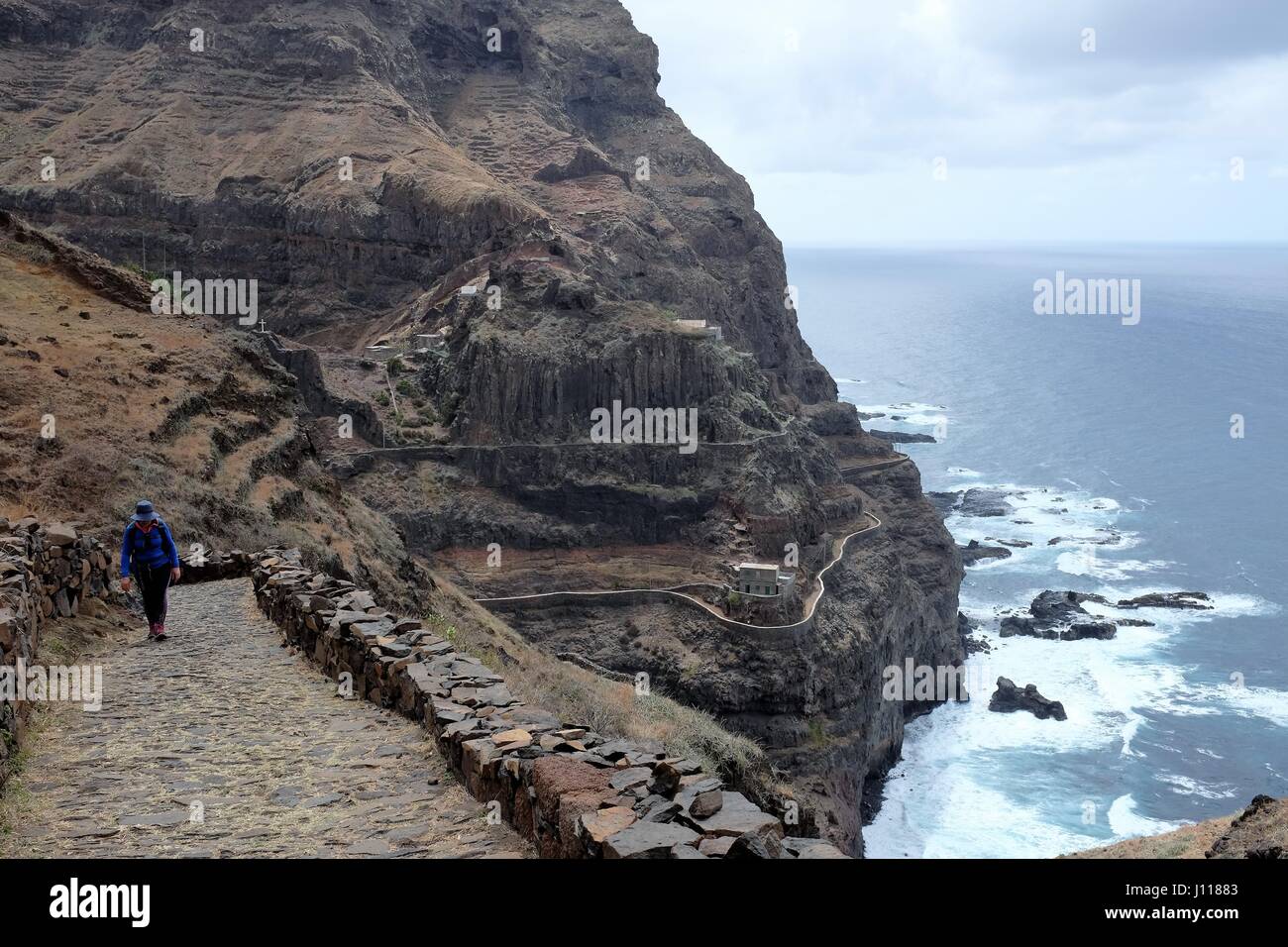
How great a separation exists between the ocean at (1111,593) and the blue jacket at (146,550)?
141 feet

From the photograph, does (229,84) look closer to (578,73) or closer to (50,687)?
(578,73)

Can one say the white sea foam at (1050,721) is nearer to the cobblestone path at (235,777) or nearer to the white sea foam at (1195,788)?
the white sea foam at (1195,788)

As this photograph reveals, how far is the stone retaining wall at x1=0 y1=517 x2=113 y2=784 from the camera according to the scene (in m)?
11.0

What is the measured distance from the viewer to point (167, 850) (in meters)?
8.42

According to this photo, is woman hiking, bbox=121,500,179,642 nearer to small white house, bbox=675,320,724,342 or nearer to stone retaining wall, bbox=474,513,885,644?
stone retaining wall, bbox=474,513,885,644

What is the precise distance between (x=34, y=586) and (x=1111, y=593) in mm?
86886

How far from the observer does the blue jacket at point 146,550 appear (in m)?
15.8

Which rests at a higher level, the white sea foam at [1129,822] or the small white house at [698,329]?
the small white house at [698,329]

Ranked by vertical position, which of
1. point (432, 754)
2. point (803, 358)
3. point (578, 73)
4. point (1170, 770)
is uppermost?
point (578, 73)

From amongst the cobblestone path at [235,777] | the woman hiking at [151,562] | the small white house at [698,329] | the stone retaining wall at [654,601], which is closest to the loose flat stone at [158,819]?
the cobblestone path at [235,777]
